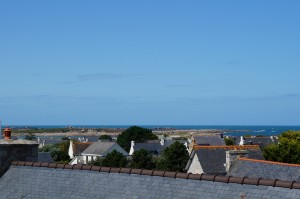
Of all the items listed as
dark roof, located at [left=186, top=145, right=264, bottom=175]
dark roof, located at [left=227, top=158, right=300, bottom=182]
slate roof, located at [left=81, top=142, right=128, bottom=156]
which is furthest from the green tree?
dark roof, located at [left=227, top=158, right=300, bottom=182]

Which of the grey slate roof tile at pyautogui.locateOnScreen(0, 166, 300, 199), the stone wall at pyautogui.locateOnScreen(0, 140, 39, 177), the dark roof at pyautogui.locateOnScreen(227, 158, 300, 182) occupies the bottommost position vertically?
the dark roof at pyautogui.locateOnScreen(227, 158, 300, 182)

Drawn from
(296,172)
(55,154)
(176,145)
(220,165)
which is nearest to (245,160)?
(296,172)

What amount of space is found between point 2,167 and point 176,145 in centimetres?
3847

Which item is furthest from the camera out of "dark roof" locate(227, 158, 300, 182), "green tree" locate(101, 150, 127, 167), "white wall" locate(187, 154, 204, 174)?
"green tree" locate(101, 150, 127, 167)

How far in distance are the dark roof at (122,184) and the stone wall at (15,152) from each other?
0.24m

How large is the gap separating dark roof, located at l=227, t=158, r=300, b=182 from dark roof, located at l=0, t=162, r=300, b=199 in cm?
1522

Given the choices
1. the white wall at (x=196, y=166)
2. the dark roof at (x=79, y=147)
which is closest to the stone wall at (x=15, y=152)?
the white wall at (x=196, y=166)

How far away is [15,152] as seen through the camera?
1482 centimetres

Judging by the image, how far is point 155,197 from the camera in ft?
35.9

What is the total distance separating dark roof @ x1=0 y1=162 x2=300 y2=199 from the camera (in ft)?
33.0

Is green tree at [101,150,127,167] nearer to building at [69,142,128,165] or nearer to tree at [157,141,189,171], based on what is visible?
tree at [157,141,189,171]

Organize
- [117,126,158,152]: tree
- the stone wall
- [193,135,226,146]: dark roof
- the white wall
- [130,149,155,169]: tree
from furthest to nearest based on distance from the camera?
[117,126,158,152]: tree, [193,135,226,146]: dark roof, [130,149,155,169]: tree, the white wall, the stone wall

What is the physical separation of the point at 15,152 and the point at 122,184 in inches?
173

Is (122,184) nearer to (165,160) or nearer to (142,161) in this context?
(165,160)
